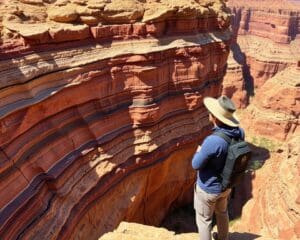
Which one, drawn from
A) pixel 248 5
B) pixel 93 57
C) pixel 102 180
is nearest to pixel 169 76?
pixel 93 57

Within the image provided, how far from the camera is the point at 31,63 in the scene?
948 cm

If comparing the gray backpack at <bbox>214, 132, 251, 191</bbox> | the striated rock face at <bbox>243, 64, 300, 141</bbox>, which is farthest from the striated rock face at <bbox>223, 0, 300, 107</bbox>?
the gray backpack at <bbox>214, 132, 251, 191</bbox>

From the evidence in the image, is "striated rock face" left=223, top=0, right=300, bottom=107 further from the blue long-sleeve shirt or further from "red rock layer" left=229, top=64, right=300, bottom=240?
the blue long-sleeve shirt

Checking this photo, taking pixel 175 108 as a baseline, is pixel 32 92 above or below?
above

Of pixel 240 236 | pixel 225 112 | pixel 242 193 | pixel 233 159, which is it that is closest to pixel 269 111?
pixel 242 193

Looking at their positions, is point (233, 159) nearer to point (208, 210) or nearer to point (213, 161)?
point (213, 161)

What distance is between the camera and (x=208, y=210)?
6.36 meters

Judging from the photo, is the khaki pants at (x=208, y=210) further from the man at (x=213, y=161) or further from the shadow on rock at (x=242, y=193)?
the shadow on rock at (x=242, y=193)

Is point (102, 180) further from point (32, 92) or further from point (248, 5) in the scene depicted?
point (248, 5)

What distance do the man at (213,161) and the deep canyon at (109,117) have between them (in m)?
1.75

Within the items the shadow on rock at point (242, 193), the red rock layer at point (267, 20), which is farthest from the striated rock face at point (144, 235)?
Result: the red rock layer at point (267, 20)

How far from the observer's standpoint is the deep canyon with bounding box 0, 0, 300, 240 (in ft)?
30.3

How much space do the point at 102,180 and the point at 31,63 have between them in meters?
3.99

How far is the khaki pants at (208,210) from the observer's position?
245 inches
